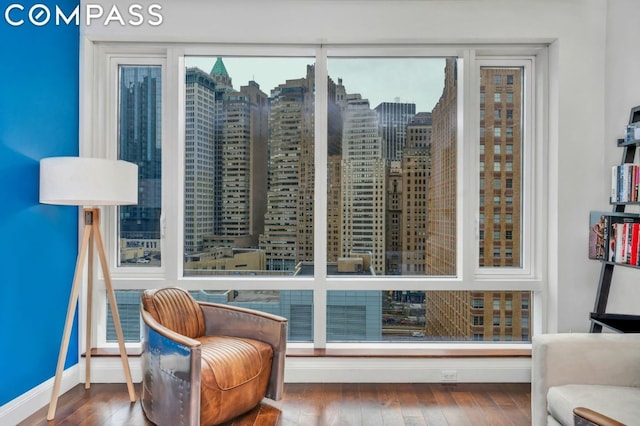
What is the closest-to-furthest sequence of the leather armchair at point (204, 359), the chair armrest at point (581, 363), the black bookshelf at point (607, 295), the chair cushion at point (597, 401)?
the chair cushion at point (597, 401) < the chair armrest at point (581, 363) < the leather armchair at point (204, 359) < the black bookshelf at point (607, 295)

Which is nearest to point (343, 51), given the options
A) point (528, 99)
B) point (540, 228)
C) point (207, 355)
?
point (528, 99)

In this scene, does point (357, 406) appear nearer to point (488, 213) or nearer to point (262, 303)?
point (262, 303)

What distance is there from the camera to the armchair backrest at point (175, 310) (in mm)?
2553

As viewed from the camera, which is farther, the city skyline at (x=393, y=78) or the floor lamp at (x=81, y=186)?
the city skyline at (x=393, y=78)

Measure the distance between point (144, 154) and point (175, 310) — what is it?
1.35m

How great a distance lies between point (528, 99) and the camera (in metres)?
3.27

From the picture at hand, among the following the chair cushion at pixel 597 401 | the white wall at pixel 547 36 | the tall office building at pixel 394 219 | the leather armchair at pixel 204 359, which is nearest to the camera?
the chair cushion at pixel 597 401

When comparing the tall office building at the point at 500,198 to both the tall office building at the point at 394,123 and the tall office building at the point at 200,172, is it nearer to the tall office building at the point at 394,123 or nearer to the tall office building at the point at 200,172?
the tall office building at the point at 394,123

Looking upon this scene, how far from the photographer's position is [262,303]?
326cm

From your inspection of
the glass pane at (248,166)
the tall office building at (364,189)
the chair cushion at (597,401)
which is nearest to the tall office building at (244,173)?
the glass pane at (248,166)

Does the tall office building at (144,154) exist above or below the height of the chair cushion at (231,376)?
above

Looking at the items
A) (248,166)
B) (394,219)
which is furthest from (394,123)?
(248,166)

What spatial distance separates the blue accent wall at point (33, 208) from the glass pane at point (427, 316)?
1.95 metres

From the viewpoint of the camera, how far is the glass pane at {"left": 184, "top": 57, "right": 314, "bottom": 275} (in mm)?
3275
